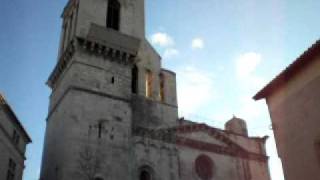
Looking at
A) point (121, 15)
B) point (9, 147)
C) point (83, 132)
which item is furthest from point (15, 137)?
point (121, 15)

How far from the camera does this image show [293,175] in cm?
1443

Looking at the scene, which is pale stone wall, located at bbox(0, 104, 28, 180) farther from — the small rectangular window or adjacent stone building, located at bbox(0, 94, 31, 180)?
the small rectangular window

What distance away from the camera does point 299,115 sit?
14.7 metres

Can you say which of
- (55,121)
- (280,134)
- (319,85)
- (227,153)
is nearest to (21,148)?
(55,121)

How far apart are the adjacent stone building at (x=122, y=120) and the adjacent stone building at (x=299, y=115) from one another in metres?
9.86

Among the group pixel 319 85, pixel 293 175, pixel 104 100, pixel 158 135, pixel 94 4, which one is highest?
pixel 94 4

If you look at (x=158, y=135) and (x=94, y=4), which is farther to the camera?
(x=94, y=4)

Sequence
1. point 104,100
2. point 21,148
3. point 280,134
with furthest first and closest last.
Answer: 1. point 21,148
2. point 104,100
3. point 280,134

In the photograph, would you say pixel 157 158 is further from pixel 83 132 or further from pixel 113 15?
pixel 113 15

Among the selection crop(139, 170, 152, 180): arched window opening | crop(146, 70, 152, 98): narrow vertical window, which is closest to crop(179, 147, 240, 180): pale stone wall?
crop(139, 170, 152, 180): arched window opening

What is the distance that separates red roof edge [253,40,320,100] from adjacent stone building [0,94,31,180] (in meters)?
14.0

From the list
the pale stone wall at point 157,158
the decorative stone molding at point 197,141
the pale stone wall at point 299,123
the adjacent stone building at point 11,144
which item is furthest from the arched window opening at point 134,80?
the pale stone wall at point 299,123

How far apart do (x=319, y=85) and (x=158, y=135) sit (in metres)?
12.7

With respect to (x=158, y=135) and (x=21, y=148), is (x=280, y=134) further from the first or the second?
(x=21, y=148)
